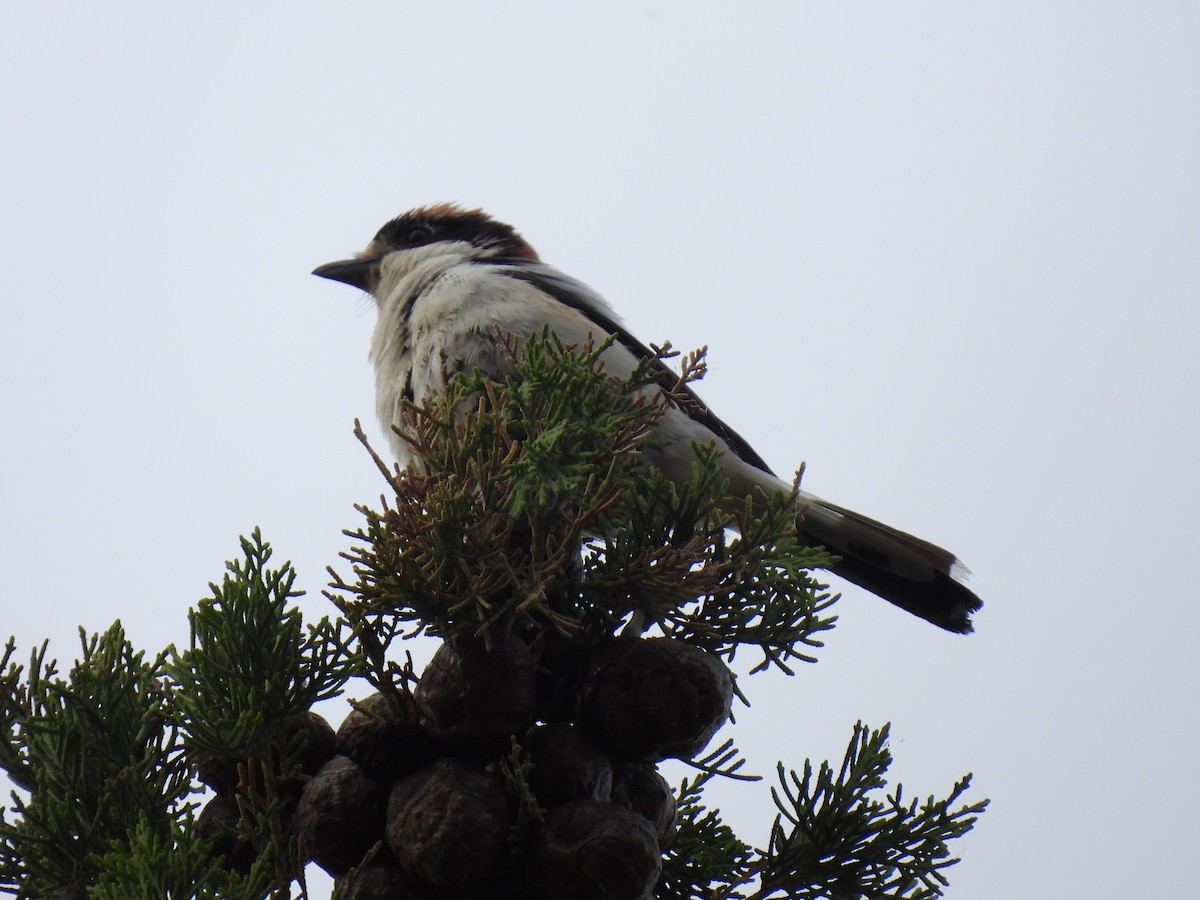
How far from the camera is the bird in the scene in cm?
338

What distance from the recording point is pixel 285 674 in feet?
6.18

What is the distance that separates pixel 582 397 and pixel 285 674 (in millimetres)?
695

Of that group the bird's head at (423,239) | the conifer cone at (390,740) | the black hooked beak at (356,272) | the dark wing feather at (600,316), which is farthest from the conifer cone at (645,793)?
the black hooked beak at (356,272)

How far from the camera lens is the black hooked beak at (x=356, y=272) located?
454 centimetres

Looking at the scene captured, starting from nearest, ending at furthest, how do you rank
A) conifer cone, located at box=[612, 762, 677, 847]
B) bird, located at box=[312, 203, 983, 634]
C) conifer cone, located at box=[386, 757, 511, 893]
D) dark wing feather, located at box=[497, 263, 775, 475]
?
conifer cone, located at box=[386, 757, 511, 893]
conifer cone, located at box=[612, 762, 677, 847]
bird, located at box=[312, 203, 983, 634]
dark wing feather, located at box=[497, 263, 775, 475]

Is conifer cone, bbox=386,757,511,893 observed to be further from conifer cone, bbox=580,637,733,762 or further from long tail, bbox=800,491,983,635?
long tail, bbox=800,491,983,635

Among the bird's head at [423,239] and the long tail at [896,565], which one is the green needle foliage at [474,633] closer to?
the long tail at [896,565]

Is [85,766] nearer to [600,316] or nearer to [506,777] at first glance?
[506,777]

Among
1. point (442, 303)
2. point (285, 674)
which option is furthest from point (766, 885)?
point (442, 303)

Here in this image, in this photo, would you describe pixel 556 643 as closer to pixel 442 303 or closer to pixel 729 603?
pixel 729 603

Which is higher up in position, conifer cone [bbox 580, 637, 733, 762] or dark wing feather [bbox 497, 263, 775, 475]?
dark wing feather [bbox 497, 263, 775, 475]

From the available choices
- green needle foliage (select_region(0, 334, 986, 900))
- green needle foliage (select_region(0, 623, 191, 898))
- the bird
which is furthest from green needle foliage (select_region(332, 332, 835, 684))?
the bird

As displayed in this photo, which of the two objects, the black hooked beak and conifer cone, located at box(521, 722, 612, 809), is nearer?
conifer cone, located at box(521, 722, 612, 809)

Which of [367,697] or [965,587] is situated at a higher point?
[965,587]
